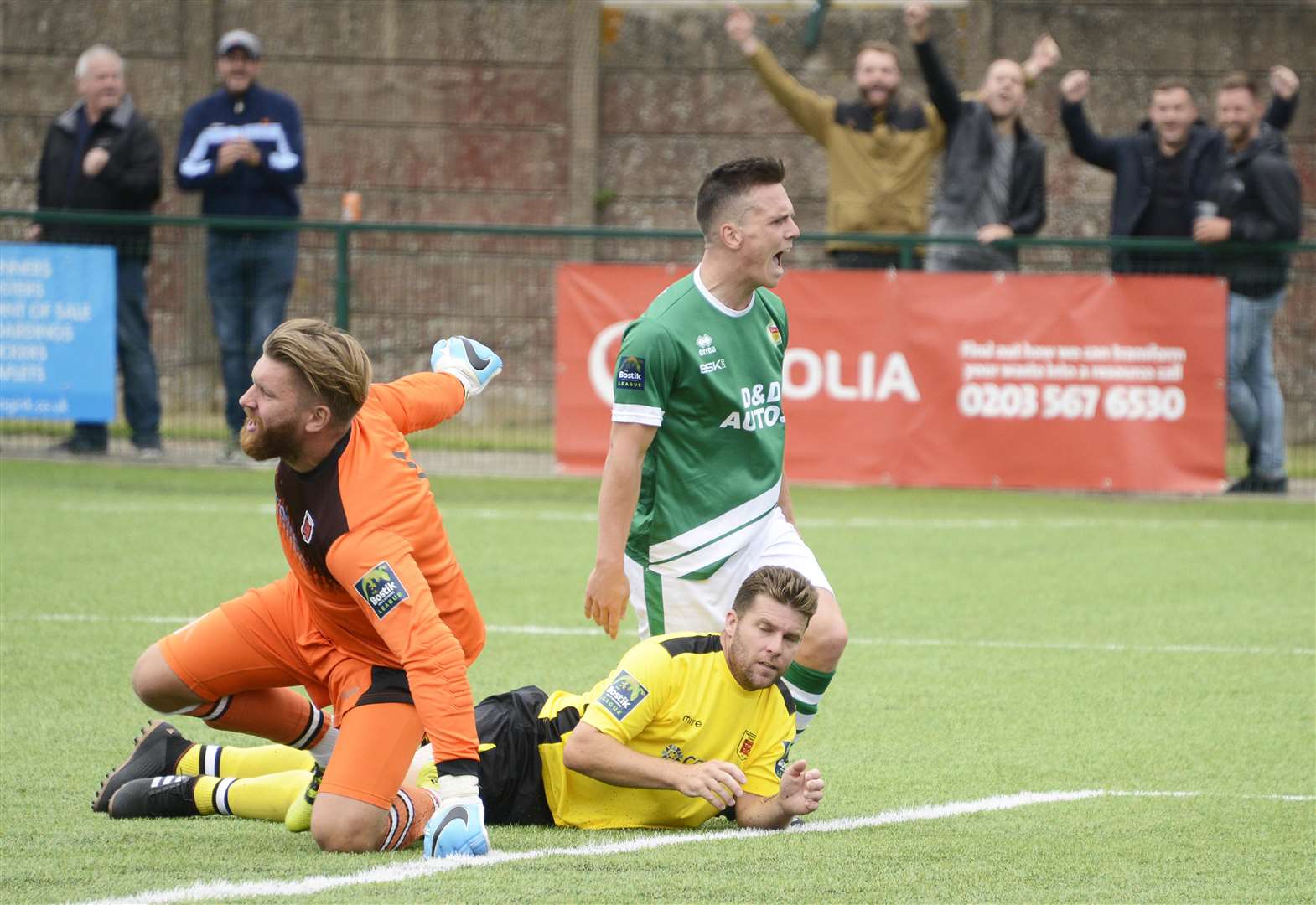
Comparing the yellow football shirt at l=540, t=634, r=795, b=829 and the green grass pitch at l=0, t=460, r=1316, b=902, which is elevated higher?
the yellow football shirt at l=540, t=634, r=795, b=829

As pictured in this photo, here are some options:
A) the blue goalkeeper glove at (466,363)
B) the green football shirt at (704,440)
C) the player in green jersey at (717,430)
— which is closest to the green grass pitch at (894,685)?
the player in green jersey at (717,430)

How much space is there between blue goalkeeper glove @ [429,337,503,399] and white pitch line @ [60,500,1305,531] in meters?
5.99

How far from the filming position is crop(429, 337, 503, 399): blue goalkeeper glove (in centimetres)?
588

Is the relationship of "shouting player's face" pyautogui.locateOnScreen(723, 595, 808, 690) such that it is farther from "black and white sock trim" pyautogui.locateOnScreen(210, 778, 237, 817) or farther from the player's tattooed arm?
"black and white sock trim" pyautogui.locateOnScreen(210, 778, 237, 817)

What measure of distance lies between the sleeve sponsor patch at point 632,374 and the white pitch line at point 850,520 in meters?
6.14

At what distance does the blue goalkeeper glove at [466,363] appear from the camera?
5879 millimetres

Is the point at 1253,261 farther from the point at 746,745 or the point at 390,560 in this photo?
the point at 390,560

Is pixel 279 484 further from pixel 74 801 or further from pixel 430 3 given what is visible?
pixel 430 3

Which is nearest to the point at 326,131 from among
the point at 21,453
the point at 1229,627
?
the point at 21,453

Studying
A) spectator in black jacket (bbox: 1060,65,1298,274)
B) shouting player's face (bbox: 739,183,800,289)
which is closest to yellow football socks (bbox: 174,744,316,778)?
shouting player's face (bbox: 739,183,800,289)

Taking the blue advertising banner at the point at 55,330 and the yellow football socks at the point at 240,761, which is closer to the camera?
the yellow football socks at the point at 240,761

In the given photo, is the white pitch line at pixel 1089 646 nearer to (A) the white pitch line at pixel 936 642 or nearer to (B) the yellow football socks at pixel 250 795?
(A) the white pitch line at pixel 936 642

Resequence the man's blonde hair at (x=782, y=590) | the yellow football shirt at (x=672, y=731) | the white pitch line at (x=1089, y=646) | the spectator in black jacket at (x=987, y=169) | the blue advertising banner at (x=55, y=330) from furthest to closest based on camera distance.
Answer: the blue advertising banner at (x=55, y=330), the spectator in black jacket at (x=987, y=169), the white pitch line at (x=1089, y=646), the yellow football shirt at (x=672, y=731), the man's blonde hair at (x=782, y=590)

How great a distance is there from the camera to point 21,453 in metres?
13.6
